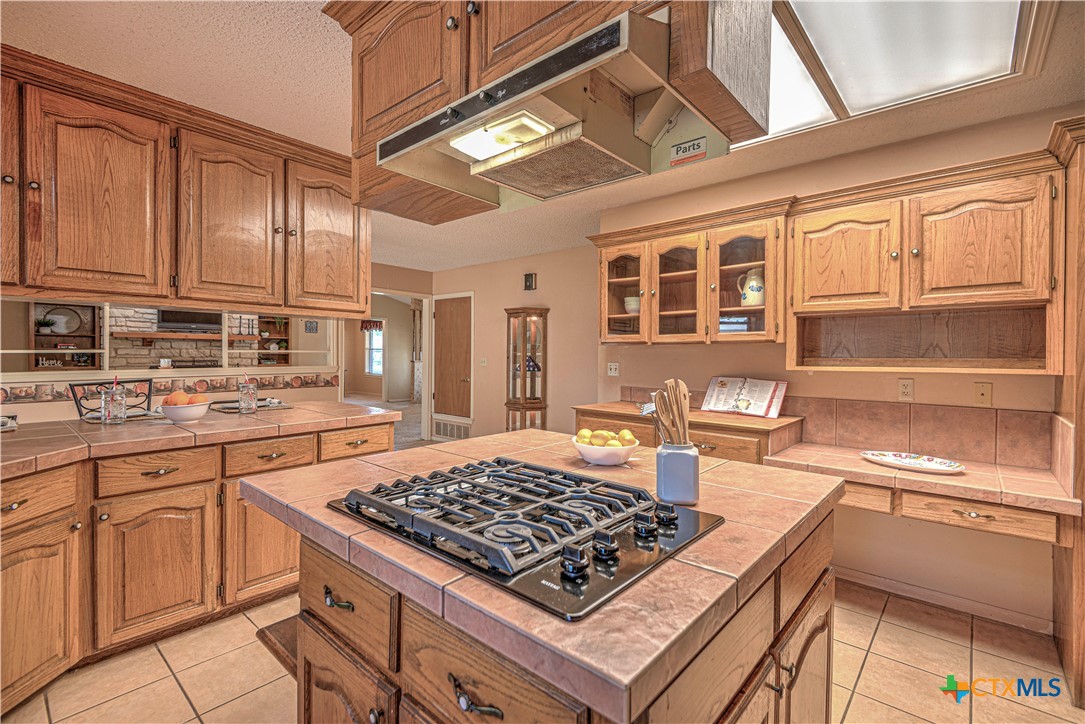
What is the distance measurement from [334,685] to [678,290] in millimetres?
2906

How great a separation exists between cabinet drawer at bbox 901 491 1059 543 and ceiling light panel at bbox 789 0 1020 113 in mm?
1808

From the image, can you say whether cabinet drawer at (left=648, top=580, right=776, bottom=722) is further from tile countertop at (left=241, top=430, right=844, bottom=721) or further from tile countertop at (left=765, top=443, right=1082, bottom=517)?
tile countertop at (left=765, top=443, right=1082, bottom=517)

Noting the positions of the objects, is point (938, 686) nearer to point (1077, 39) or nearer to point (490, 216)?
point (1077, 39)

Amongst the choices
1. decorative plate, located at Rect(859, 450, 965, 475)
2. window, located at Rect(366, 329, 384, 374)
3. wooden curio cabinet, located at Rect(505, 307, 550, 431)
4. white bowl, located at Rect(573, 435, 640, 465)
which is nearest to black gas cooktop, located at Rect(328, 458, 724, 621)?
white bowl, located at Rect(573, 435, 640, 465)

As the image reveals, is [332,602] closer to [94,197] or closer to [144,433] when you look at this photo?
[144,433]

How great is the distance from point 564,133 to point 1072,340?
7.32 feet

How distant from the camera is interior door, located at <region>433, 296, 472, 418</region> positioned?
6418mm

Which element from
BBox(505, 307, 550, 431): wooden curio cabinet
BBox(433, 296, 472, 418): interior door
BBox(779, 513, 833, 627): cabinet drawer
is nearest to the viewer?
BBox(779, 513, 833, 627): cabinet drawer

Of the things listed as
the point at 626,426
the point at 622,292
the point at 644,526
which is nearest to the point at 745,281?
the point at 622,292

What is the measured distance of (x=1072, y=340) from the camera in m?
1.88

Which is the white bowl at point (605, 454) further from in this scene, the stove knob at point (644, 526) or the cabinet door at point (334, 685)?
the cabinet door at point (334, 685)

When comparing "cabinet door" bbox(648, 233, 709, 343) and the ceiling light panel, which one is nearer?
the ceiling light panel

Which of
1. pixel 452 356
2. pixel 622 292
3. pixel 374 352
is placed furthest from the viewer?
pixel 374 352

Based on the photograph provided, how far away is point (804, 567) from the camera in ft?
3.71
